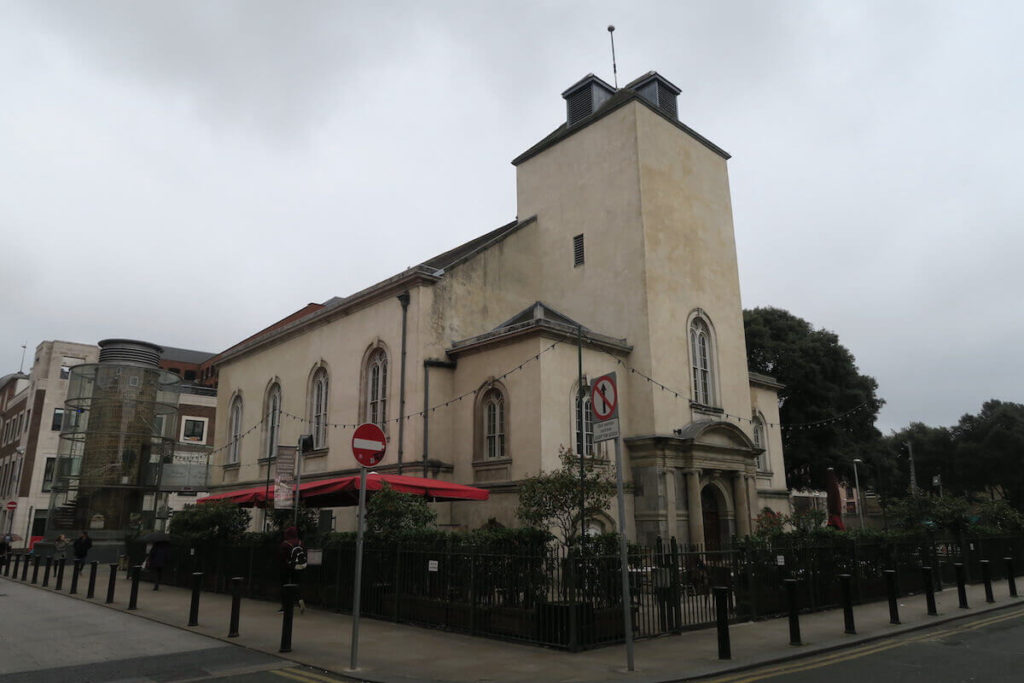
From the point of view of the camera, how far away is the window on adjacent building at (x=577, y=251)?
2465 centimetres

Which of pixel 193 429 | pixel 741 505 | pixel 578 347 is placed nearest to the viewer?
pixel 578 347

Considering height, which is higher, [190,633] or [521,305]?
[521,305]

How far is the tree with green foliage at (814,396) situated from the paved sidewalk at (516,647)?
2353cm

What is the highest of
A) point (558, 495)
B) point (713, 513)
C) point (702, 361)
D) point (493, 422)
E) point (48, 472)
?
point (702, 361)

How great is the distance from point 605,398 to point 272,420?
2333 cm

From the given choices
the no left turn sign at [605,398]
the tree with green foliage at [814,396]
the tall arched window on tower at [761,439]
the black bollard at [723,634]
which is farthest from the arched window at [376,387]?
the tree with green foliage at [814,396]

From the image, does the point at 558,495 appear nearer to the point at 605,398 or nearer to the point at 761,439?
the point at 605,398

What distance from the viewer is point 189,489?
35531 millimetres

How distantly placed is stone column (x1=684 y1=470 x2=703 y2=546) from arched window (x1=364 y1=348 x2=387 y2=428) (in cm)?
999

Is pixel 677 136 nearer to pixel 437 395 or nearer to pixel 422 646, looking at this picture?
pixel 437 395

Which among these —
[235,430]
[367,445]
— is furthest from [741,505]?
[235,430]

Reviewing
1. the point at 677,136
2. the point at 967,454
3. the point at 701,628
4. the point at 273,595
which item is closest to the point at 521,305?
the point at 677,136

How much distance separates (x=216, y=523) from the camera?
65.4ft

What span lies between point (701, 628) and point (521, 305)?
14.7m
